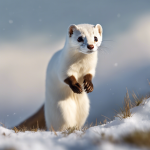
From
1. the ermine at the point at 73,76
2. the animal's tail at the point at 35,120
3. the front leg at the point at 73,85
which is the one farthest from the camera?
the animal's tail at the point at 35,120

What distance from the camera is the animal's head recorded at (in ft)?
12.8

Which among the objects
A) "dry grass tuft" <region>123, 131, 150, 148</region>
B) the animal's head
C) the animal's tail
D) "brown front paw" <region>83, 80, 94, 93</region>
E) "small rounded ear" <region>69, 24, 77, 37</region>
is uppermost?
"small rounded ear" <region>69, 24, 77, 37</region>

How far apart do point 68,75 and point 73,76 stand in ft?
0.41

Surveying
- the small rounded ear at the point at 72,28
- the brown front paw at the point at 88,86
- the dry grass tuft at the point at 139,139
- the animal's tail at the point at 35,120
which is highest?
the small rounded ear at the point at 72,28

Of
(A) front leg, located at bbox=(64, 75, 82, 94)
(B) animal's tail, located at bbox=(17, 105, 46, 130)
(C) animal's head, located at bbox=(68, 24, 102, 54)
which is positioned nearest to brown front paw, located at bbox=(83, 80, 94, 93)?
(A) front leg, located at bbox=(64, 75, 82, 94)

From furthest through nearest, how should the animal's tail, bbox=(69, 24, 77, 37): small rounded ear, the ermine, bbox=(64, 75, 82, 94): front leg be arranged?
the animal's tail
bbox=(64, 75, 82, 94): front leg
bbox=(69, 24, 77, 37): small rounded ear
the ermine

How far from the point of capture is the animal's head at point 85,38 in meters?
3.90

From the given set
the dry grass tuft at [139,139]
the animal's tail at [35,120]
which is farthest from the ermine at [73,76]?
the animal's tail at [35,120]

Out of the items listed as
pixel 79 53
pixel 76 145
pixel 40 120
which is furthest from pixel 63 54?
pixel 40 120

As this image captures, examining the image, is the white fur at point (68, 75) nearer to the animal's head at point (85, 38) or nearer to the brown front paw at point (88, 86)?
the animal's head at point (85, 38)

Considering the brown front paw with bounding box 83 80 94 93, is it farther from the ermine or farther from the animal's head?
the animal's head

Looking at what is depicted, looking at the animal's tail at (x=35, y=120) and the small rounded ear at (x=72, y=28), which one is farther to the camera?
the animal's tail at (x=35, y=120)

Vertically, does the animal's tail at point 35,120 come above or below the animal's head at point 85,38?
below

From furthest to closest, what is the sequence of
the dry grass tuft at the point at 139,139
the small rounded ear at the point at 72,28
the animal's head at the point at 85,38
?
the small rounded ear at the point at 72,28 < the animal's head at the point at 85,38 < the dry grass tuft at the point at 139,139
